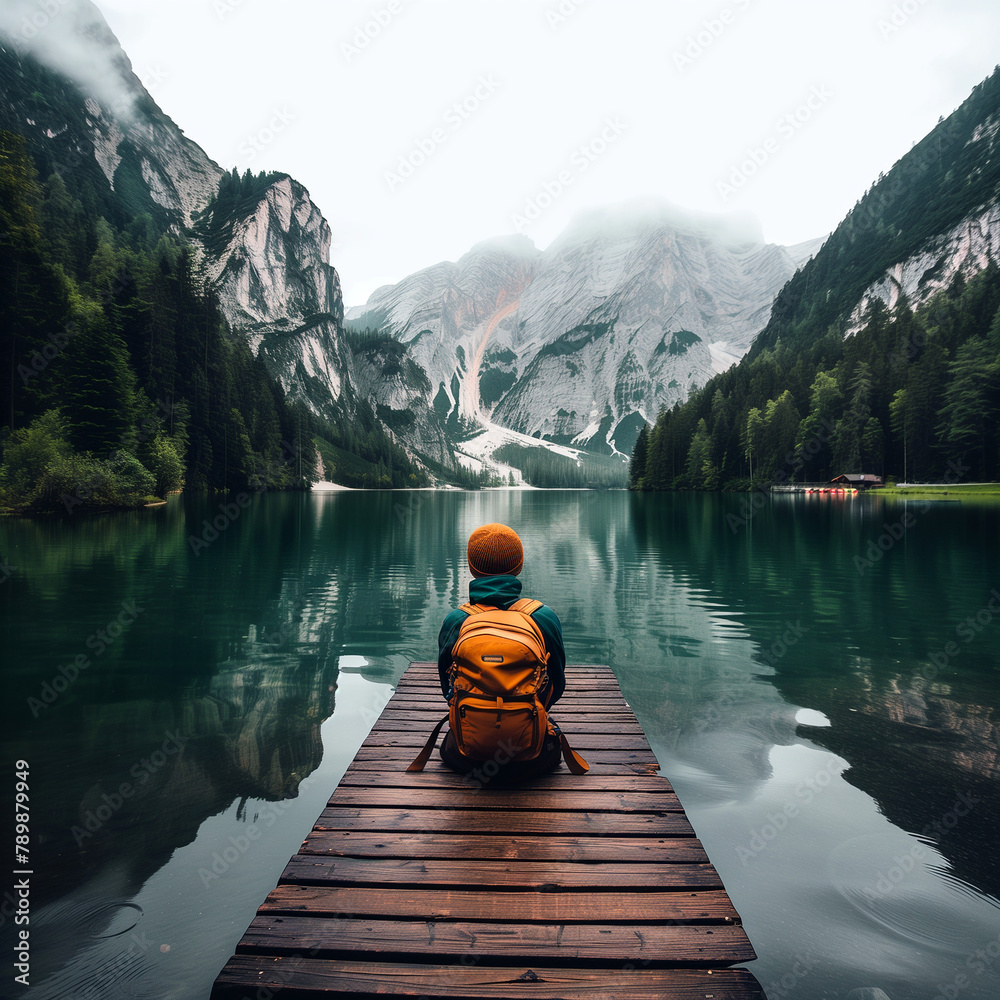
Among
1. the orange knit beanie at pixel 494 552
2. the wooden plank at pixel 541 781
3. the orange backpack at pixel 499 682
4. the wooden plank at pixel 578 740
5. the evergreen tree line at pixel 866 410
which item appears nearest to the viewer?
the orange backpack at pixel 499 682

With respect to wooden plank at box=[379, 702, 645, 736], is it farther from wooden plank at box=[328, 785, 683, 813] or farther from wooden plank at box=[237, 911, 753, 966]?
wooden plank at box=[237, 911, 753, 966]

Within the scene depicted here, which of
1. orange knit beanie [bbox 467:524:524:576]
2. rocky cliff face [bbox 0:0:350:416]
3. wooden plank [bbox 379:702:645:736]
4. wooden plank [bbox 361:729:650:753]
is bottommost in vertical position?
wooden plank [bbox 379:702:645:736]

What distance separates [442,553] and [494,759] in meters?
29.1

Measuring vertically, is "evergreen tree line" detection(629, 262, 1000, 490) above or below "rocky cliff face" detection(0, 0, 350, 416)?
below

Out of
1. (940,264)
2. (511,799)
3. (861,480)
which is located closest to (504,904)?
(511,799)

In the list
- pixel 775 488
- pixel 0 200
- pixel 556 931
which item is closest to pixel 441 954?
pixel 556 931

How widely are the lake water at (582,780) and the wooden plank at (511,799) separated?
1.37 metres

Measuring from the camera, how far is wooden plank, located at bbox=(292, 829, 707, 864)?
438 cm

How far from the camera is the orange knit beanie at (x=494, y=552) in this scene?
5184mm

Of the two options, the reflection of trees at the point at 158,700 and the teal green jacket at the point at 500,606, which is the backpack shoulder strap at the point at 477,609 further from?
the reflection of trees at the point at 158,700

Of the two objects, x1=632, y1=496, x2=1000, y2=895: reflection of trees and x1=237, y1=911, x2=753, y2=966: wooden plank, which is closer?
x1=237, y1=911, x2=753, y2=966: wooden plank

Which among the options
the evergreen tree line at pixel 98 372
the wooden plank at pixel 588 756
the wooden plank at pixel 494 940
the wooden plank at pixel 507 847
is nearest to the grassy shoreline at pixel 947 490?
the wooden plank at pixel 588 756

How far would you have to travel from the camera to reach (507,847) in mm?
4457

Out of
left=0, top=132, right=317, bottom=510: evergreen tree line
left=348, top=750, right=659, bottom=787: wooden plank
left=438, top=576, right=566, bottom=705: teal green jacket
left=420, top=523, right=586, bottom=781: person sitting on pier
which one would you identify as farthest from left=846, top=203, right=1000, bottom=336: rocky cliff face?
left=420, top=523, right=586, bottom=781: person sitting on pier
